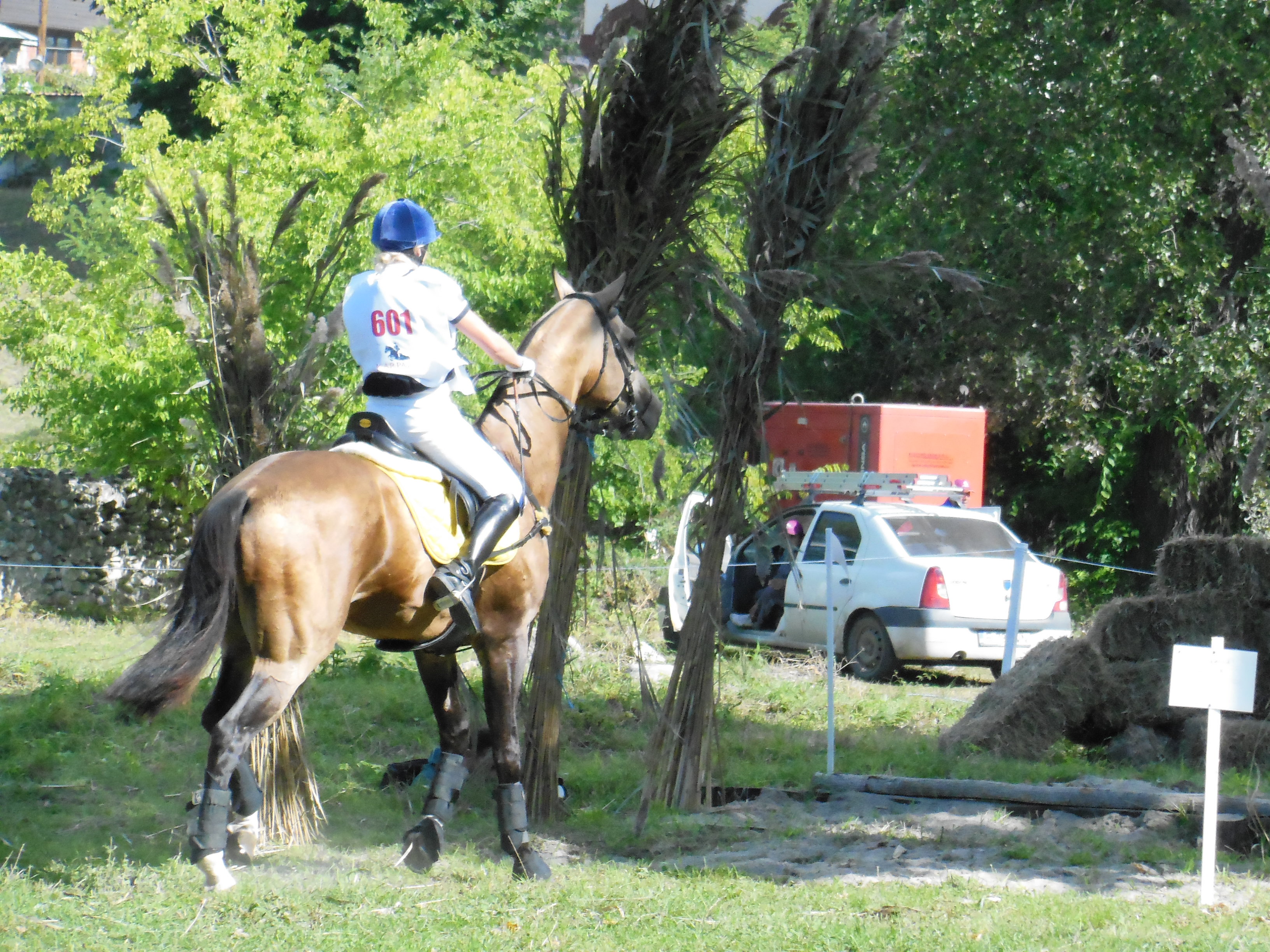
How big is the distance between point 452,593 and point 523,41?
24297mm

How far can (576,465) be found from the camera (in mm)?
6859

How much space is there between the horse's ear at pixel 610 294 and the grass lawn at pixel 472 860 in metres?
2.64

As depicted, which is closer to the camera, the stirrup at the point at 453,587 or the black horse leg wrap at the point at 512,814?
the stirrup at the point at 453,587

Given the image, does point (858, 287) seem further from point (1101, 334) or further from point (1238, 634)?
point (1101, 334)

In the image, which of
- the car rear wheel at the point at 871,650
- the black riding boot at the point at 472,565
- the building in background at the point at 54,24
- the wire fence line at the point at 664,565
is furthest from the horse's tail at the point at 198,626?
the building in background at the point at 54,24

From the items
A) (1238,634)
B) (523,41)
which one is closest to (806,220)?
(1238,634)

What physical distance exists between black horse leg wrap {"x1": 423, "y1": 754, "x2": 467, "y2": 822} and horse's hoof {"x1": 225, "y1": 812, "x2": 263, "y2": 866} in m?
0.72

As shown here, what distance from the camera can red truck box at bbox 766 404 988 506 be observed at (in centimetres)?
1678

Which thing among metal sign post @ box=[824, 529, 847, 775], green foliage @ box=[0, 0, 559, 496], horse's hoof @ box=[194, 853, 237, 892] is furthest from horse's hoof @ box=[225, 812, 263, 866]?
green foliage @ box=[0, 0, 559, 496]

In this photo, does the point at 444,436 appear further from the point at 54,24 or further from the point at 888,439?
the point at 54,24

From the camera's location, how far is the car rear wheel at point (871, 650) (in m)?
11.9

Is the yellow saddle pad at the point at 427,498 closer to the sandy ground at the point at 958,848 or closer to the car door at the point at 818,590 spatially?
the sandy ground at the point at 958,848

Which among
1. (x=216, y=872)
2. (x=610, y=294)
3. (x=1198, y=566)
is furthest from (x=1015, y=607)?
(x=216, y=872)

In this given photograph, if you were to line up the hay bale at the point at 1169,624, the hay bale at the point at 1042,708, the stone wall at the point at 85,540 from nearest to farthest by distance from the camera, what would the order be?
the hay bale at the point at 1042,708, the hay bale at the point at 1169,624, the stone wall at the point at 85,540
